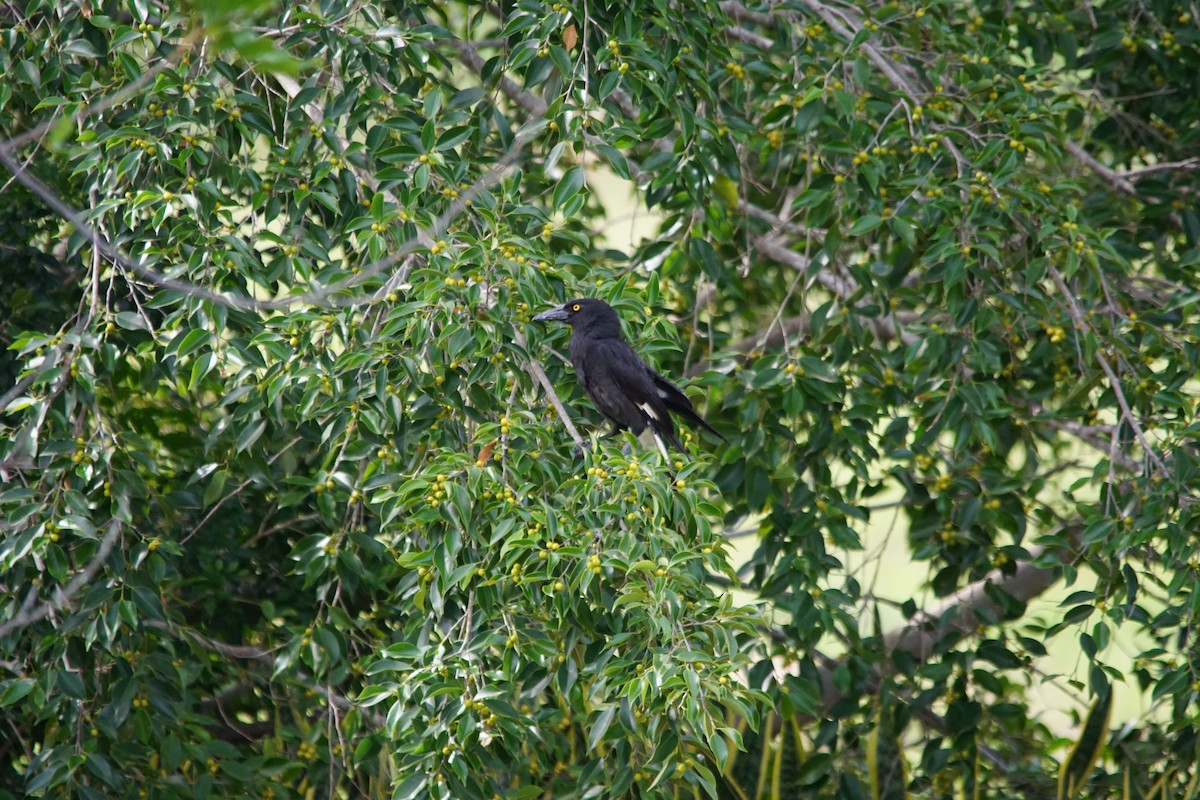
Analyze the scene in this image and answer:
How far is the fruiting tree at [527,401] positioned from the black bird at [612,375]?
0.08 metres

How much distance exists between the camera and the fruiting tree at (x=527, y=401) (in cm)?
284

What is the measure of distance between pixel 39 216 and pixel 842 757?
3393mm

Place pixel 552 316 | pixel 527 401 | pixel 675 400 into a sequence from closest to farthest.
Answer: pixel 527 401 < pixel 552 316 < pixel 675 400

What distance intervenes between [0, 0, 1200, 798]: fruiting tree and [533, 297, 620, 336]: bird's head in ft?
0.43

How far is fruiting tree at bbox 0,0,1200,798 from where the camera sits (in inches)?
112

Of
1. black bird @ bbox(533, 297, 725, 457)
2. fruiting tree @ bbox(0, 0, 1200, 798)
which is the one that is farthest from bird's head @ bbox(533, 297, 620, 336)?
fruiting tree @ bbox(0, 0, 1200, 798)

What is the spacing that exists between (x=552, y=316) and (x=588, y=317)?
0.36 ft

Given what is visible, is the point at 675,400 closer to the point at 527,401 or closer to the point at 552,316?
the point at 552,316

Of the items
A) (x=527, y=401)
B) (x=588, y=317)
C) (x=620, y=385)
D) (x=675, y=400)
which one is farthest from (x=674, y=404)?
(x=527, y=401)

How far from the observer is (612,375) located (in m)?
3.77

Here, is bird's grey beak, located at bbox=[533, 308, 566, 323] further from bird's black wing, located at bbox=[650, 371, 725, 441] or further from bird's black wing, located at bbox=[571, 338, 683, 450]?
bird's black wing, located at bbox=[650, 371, 725, 441]

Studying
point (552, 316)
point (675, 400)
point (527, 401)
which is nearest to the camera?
point (527, 401)

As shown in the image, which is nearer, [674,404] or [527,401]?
[527,401]

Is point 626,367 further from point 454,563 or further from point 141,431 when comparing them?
point 141,431
